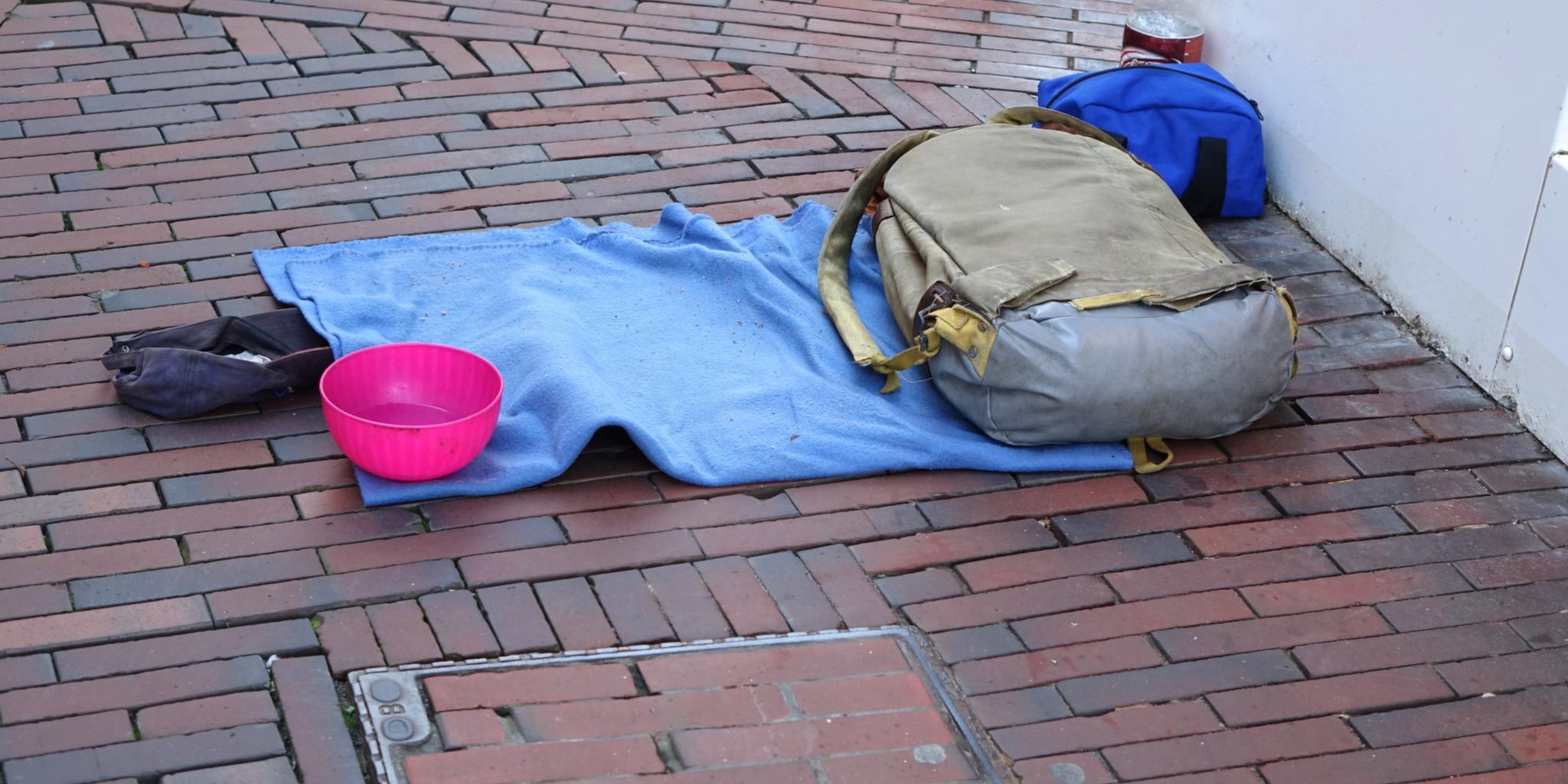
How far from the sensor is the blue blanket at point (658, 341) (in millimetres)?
2863

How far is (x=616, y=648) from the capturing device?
2.41 m

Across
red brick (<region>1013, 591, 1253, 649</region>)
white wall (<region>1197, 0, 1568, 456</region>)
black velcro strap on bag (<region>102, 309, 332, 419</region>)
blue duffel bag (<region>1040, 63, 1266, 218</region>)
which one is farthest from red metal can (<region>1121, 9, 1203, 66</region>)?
black velcro strap on bag (<region>102, 309, 332, 419</region>)

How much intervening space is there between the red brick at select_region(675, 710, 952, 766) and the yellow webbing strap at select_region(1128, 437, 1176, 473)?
85 centimetres

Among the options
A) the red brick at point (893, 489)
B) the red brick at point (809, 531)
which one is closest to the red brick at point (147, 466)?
the red brick at point (809, 531)

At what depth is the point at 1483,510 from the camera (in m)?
2.88

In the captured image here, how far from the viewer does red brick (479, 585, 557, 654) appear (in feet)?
7.92

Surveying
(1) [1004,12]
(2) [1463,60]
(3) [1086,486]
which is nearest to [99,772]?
(3) [1086,486]

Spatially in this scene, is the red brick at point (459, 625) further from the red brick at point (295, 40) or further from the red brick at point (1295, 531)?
the red brick at point (295, 40)

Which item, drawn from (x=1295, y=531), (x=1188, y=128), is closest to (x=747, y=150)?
(x=1188, y=128)

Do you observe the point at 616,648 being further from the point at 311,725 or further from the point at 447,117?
the point at 447,117

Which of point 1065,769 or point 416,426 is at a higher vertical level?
point 416,426

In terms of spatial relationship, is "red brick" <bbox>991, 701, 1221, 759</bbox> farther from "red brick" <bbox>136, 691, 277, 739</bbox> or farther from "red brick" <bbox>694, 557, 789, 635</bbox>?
"red brick" <bbox>136, 691, 277, 739</bbox>

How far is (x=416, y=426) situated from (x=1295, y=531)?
165 cm

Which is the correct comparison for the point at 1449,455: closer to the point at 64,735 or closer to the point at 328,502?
the point at 328,502
